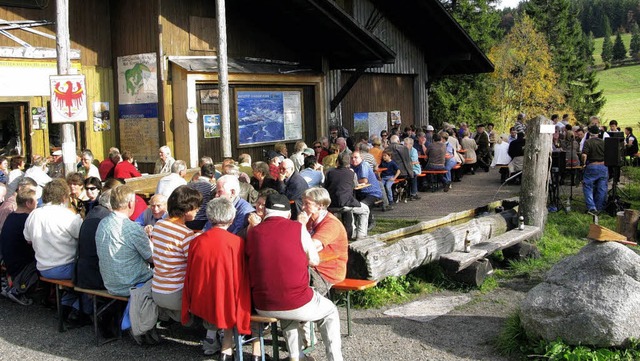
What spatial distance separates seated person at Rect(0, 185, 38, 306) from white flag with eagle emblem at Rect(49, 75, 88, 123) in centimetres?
158

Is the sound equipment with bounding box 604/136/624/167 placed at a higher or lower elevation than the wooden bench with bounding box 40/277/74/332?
higher

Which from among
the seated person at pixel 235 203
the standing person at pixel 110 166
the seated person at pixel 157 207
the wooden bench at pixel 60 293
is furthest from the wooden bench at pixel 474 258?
the standing person at pixel 110 166

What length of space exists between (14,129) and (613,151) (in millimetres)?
11061

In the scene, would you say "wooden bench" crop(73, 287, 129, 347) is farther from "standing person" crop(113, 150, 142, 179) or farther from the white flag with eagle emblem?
"standing person" crop(113, 150, 142, 179)

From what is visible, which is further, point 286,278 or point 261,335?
point 261,335

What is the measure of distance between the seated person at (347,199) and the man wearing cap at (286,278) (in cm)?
419

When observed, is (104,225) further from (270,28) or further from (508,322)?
(270,28)

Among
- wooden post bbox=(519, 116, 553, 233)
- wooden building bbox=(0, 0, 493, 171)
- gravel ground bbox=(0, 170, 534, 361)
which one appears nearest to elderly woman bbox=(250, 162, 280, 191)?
gravel ground bbox=(0, 170, 534, 361)

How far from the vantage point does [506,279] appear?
8484mm

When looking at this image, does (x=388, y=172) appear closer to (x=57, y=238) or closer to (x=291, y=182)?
(x=291, y=182)

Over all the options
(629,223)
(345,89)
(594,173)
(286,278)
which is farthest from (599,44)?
(286,278)

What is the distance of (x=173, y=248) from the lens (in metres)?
5.72

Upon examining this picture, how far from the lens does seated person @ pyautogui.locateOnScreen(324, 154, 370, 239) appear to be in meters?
9.67

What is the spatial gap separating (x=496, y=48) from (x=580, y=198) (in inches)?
942
